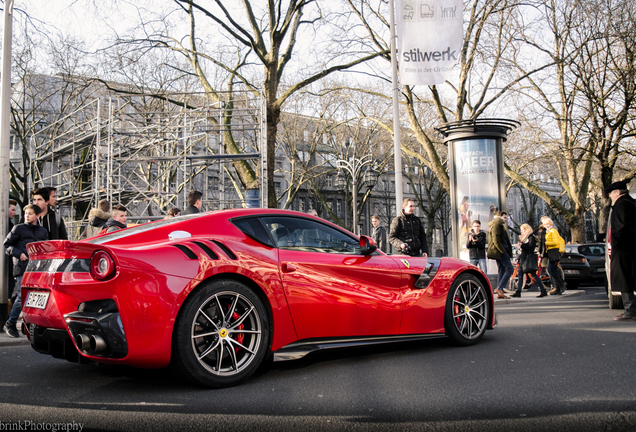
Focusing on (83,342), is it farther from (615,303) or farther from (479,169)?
(479,169)

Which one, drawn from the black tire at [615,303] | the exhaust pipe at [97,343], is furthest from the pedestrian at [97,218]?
the black tire at [615,303]

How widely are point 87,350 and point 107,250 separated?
0.65 metres

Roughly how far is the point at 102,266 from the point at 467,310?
3.66 metres

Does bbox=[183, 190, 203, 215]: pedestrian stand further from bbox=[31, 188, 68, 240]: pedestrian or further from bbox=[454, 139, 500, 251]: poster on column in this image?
bbox=[454, 139, 500, 251]: poster on column

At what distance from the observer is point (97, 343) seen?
11.4 ft

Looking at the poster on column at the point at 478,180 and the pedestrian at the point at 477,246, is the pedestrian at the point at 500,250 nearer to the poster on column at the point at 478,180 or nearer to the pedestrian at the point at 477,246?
the pedestrian at the point at 477,246

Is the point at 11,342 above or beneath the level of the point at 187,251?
beneath

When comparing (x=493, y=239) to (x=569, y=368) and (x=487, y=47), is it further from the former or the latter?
(x=487, y=47)

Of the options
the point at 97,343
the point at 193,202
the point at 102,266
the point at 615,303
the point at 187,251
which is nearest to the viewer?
the point at 97,343

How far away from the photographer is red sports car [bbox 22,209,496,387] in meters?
3.54

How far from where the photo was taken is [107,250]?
11.8 feet

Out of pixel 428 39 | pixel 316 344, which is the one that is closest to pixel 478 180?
pixel 428 39

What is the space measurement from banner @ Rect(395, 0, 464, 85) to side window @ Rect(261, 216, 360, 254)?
24.7ft

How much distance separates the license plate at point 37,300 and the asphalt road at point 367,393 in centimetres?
58
